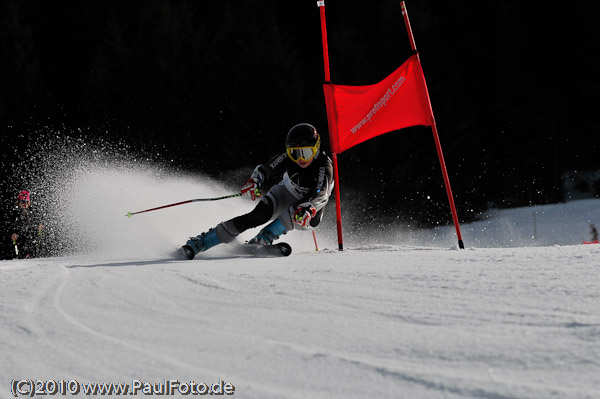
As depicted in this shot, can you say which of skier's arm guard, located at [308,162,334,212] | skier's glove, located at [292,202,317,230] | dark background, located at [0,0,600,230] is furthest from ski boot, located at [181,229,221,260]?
dark background, located at [0,0,600,230]

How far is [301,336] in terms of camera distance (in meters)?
2.66

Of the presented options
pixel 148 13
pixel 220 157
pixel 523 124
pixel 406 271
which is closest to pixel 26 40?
pixel 148 13

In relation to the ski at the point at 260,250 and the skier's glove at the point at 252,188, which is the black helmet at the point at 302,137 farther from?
the ski at the point at 260,250

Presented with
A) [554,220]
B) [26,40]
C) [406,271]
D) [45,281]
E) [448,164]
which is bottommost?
[554,220]

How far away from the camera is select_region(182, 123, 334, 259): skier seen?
5918 millimetres

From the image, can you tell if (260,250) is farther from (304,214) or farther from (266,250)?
(304,214)

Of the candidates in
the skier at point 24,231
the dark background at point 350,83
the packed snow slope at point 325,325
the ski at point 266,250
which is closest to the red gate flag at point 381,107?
the ski at point 266,250

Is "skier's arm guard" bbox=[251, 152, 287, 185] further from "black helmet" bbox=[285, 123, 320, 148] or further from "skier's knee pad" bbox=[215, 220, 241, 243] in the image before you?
"skier's knee pad" bbox=[215, 220, 241, 243]

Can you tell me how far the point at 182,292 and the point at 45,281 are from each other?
1127 millimetres

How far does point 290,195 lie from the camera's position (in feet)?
21.0

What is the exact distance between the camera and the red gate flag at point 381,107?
21.1ft

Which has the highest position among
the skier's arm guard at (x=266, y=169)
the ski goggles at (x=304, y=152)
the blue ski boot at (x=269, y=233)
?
the ski goggles at (x=304, y=152)

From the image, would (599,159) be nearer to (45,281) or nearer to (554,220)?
(554,220)

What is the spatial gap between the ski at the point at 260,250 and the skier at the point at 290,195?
6 cm
